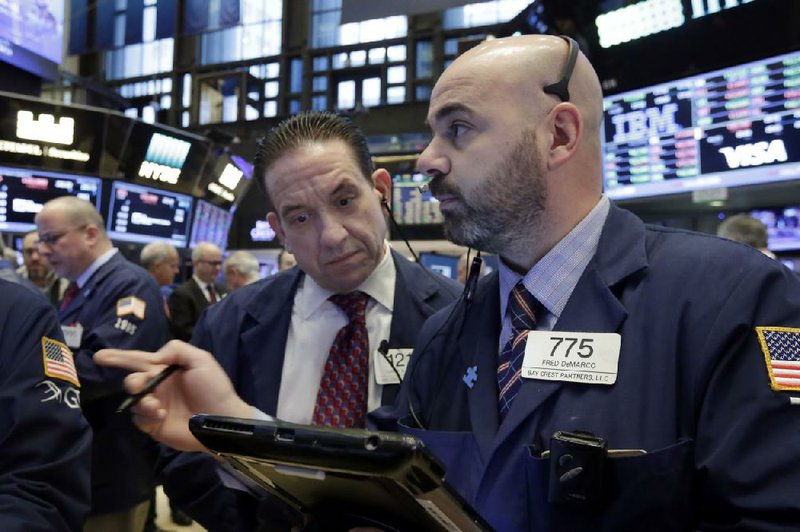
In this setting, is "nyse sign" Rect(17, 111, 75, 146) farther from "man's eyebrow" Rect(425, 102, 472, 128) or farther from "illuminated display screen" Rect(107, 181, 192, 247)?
"man's eyebrow" Rect(425, 102, 472, 128)

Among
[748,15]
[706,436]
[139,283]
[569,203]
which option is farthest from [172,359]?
[748,15]

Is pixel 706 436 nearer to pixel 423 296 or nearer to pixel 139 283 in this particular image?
pixel 423 296

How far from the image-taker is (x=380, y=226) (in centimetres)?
161

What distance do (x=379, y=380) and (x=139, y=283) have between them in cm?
193

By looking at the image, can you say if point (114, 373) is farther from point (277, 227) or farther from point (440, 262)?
point (440, 262)

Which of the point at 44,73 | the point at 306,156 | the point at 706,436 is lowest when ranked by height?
the point at 706,436

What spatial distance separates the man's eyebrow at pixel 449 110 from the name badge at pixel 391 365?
22.4 inches

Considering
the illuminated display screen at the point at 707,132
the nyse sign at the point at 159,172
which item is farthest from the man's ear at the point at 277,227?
the nyse sign at the point at 159,172

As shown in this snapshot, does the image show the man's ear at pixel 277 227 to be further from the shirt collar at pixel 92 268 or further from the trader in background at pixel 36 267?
the trader in background at pixel 36 267

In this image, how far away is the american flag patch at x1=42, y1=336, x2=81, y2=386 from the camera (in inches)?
57.9

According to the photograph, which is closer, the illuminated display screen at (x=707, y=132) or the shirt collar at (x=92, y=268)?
the illuminated display screen at (x=707, y=132)

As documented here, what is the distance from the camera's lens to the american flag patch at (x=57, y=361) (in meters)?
1.47

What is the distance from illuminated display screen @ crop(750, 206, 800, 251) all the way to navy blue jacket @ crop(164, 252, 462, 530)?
2007 millimetres

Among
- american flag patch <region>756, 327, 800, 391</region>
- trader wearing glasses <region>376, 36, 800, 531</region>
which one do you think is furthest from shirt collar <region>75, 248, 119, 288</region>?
american flag patch <region>756, 327, 800, 391</region>
